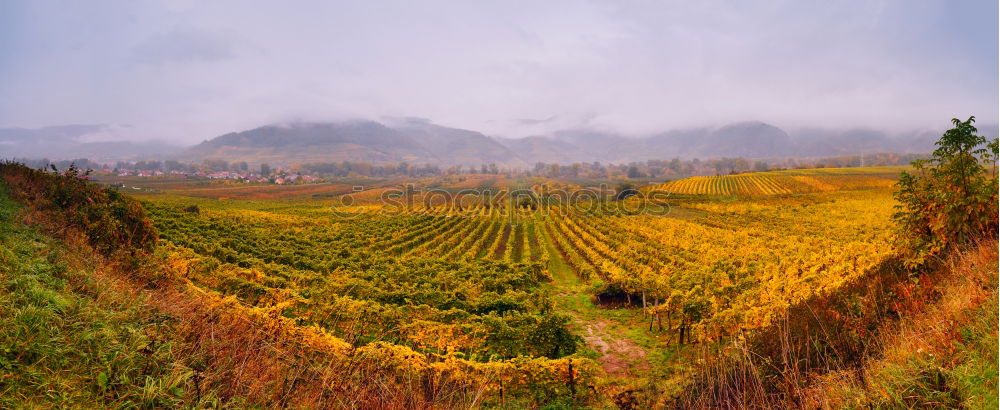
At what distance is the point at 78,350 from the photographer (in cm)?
449

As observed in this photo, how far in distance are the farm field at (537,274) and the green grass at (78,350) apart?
3.17 metres

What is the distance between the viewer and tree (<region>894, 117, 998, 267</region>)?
8.52 m

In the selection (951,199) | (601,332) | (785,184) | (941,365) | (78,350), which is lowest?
(601,332)

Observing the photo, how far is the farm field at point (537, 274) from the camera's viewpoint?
47.6 ft

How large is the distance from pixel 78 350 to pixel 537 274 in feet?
97.0

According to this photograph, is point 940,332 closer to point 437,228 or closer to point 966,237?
point 966,237

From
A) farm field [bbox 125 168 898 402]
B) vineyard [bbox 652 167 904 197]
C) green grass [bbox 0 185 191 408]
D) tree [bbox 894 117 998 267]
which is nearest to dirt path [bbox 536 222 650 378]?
farm field [bbox 125 168 898 402]

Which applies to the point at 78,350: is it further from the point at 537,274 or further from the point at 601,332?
the point at 537,274

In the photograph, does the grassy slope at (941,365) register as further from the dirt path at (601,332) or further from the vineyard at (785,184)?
the vineyard at (785,184)

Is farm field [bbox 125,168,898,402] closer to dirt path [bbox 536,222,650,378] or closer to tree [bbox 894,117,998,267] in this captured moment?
dirt path [bbox 536,222,650,378]

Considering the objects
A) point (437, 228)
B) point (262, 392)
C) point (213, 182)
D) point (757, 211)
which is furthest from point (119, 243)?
point (757, 211)

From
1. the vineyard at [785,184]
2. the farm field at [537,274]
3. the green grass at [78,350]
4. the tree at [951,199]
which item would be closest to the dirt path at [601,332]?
the farm field at [537,274]

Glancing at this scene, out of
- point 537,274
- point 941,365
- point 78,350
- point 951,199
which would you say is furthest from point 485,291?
point 941,365

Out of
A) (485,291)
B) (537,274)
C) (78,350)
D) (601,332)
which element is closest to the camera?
(78,350)
